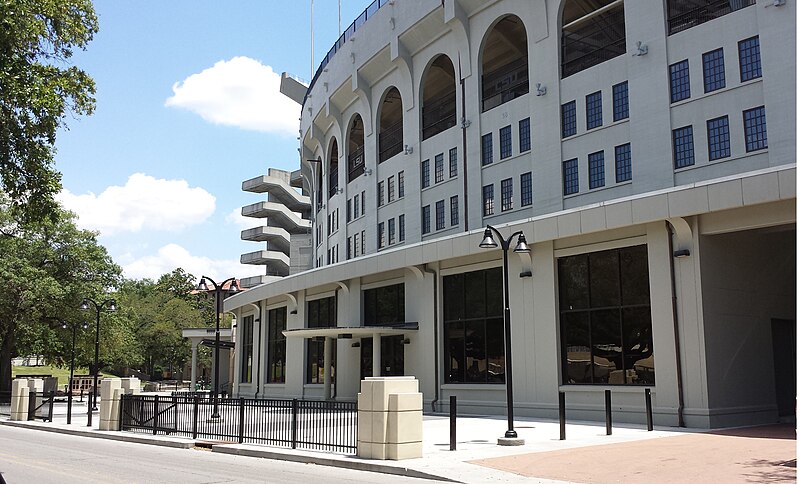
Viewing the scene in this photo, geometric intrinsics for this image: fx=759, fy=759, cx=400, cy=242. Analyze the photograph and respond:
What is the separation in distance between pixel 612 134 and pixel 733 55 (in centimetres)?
549

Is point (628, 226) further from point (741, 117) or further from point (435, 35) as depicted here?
point (435, 35)

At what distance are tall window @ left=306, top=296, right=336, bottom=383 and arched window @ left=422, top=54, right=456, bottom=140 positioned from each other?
10814mm

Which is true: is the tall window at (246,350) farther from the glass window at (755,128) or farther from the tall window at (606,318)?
the glass window at (755,128)

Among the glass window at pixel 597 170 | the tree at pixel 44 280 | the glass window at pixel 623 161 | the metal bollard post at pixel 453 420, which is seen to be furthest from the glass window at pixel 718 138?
the tree at pixel 44 280

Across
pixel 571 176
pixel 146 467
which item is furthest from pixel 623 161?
pixel 146 467

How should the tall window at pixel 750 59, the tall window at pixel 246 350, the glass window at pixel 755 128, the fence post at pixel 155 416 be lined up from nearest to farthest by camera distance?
1. the fence post at pixel 155 416
2. the glass window at pixel 755 128
3. the tall window at pixel 750 59
4. the tall window at pixel 246 350

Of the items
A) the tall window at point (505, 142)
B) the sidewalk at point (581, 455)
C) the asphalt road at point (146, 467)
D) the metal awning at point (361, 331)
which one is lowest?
the asphalt road at point (146, 467)

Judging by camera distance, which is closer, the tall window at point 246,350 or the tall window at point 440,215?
the tall window at point 440,215

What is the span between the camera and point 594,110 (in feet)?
105

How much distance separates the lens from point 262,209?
3706 inches

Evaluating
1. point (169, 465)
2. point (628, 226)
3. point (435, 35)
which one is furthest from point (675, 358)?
point (435, 35)

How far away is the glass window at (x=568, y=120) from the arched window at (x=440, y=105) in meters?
8.05

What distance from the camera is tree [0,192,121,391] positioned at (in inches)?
1849

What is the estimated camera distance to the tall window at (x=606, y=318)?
79.7 feet
